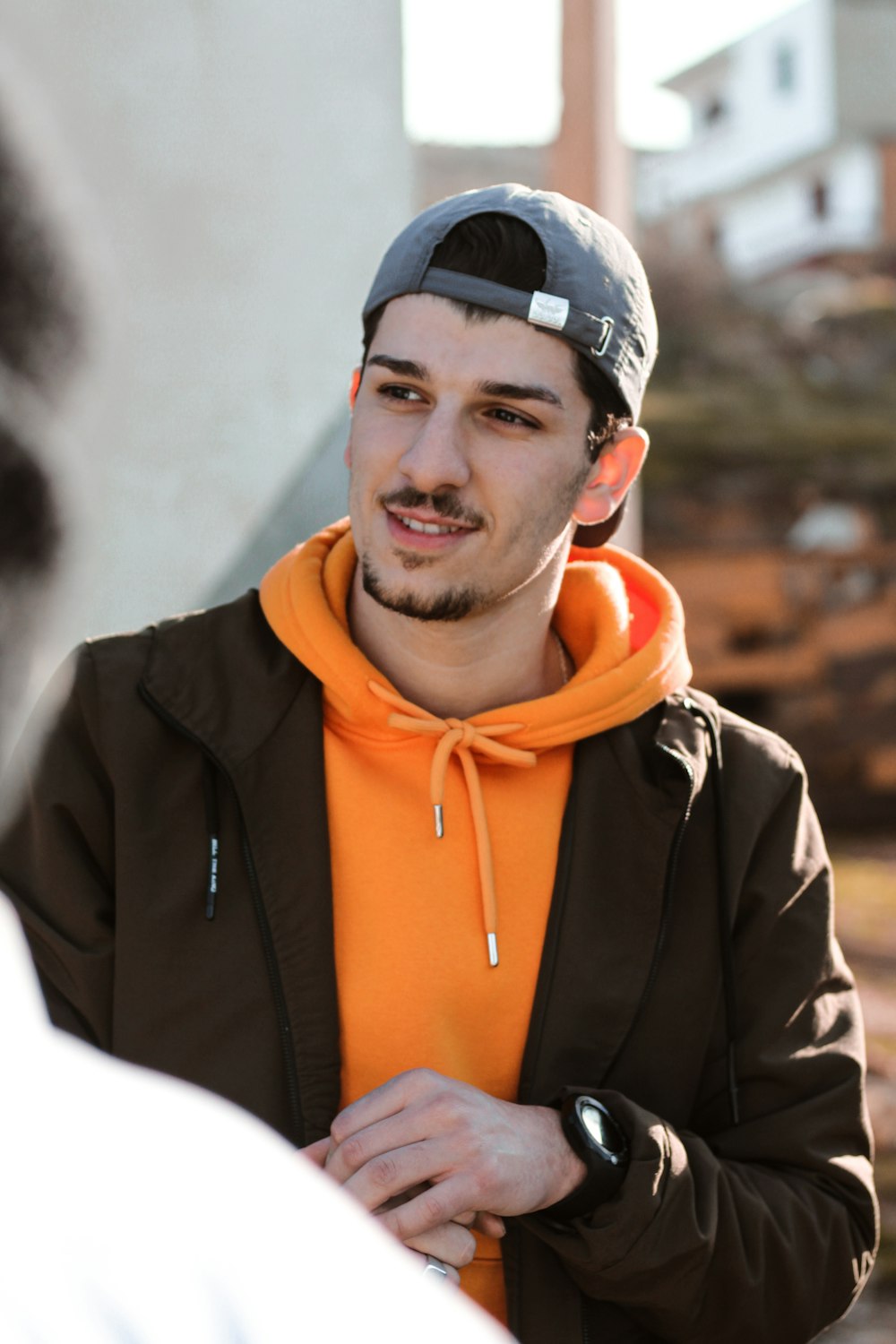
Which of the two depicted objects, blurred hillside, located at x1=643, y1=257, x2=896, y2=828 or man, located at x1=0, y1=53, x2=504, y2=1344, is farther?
blurred hillside, located at x1=643, y1=257, x2=896, y2=828

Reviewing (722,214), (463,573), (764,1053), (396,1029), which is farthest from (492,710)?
(722,214)

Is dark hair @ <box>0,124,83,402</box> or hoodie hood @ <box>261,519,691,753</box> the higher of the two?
dark hair @ <box>0,124,83,402</box>

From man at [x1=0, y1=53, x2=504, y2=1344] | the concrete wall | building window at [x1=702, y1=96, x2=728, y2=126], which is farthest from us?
building window at [x1=702, y1=96, x2=728, y2=126]

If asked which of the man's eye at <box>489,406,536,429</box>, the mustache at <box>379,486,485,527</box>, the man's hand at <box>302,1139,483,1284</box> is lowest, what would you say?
the man's hand at <box>302,1139,483,1284</box>

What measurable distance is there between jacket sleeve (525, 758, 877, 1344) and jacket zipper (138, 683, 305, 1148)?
286mm

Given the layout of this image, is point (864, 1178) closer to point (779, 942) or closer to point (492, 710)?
point (779, 942)

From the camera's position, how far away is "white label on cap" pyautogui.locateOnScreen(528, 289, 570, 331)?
183 centimetres

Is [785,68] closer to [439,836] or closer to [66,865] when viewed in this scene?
[439,836]

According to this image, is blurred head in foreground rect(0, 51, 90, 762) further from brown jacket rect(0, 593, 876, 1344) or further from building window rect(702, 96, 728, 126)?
building window rect(702, 96, 728, 126)

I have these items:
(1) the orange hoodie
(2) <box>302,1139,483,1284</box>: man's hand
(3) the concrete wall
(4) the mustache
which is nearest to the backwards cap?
(4) the mustache

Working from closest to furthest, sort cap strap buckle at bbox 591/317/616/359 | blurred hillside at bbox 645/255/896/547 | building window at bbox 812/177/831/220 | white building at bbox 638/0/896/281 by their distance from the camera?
cap strap buckle at bbox 591/317/616/359, blurred hillside at bbox 645/255/896/547, white building at bbox 638/0/896/281, building window at bbox 812/177/831/220

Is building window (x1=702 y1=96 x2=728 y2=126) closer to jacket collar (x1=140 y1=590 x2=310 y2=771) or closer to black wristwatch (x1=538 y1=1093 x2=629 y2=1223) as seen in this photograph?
jacket collar (x1=140 y1=590 x2=310 y2=771)

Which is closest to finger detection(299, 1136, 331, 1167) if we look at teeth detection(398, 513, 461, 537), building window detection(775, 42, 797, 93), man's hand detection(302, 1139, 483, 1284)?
man's hand detection(302, 1139, 483, 1284)

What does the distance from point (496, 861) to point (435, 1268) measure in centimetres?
49
